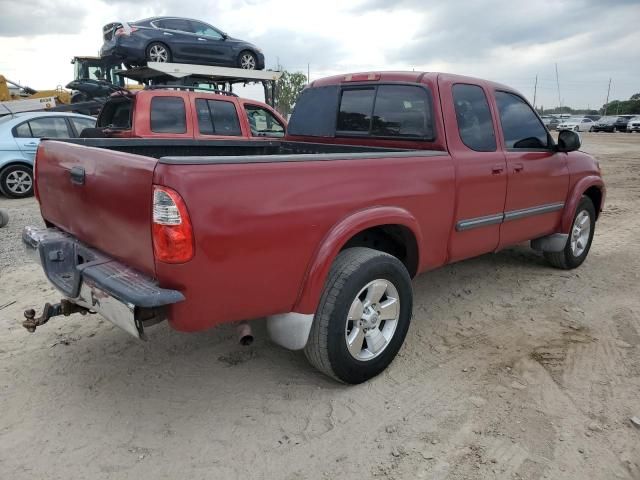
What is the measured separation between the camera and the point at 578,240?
522 centimetres

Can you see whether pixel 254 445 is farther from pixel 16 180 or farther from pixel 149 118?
pixel 16 180

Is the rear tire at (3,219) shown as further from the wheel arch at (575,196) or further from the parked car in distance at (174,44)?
the wheel arch at (575,196)

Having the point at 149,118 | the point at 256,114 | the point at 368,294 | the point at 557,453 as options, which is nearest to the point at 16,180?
the point at 149,118

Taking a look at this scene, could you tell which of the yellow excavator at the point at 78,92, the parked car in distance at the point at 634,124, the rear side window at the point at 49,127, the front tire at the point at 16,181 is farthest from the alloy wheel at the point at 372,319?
the parked car in distance at the point at 634,124

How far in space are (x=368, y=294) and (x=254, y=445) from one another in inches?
41.3

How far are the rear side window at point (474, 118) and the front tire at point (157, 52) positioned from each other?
9634mm

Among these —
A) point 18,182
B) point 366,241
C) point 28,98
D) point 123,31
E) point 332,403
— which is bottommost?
point 332,403

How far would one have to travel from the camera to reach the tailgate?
7.57 ft

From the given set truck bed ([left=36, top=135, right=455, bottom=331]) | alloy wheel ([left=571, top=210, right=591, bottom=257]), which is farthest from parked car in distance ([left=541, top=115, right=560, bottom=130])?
truck bed ([left=36, top=135, right=455, bottom=331])

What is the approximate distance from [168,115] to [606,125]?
3773 centimetres

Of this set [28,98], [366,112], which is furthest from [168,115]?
[28,98]

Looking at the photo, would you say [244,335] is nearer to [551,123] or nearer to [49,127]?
[49,127]

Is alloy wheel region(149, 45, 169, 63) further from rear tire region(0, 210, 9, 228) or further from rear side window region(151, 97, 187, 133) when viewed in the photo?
rear tire region(0, 210, 9, 228)

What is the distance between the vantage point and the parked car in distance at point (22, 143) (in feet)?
28.3
